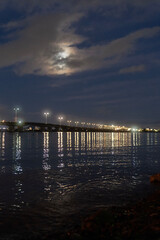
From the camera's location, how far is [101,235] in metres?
9.64

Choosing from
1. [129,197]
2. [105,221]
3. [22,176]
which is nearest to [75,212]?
[105,221]

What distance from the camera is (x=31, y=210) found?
14766 millimetres

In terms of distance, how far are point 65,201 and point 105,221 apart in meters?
6.47

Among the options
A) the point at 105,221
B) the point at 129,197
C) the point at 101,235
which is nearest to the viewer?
the point at 101,235

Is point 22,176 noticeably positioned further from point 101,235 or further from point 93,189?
point 101,235

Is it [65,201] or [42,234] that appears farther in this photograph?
[65,201]

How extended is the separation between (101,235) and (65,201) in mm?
7310

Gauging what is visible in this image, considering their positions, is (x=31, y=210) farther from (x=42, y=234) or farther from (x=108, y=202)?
(x=108, y=202)

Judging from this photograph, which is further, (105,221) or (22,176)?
(22,176)

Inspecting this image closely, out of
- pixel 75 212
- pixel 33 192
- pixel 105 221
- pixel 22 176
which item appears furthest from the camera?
pixel 22 176

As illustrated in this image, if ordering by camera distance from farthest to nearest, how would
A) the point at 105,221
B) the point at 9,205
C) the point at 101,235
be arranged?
the point at 9,205 → the point at 105,221 → the point at 101,235

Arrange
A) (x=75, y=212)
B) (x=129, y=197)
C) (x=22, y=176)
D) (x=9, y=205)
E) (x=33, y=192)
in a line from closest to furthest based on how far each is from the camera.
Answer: (x=75, y=212)
(x=9, y=205)
(x=129, y=197)
(x=33, y=192)
(x=22, y=176)

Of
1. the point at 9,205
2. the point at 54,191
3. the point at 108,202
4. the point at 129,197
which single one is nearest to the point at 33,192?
the point at 54,191

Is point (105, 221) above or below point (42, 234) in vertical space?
above
